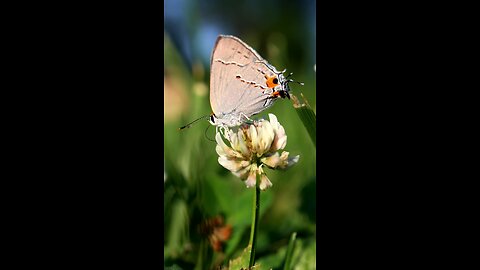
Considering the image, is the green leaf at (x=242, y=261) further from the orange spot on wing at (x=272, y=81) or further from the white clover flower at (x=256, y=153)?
the orange spot on wing at (x=272, y=81)

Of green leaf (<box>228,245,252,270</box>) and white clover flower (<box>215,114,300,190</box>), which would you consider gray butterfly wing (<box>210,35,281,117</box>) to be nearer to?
white clover flower (<box>215,114,300,190</box>)

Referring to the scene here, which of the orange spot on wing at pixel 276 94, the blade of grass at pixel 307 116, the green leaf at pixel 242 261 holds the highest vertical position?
the orange spot on wing at pixel 276 94

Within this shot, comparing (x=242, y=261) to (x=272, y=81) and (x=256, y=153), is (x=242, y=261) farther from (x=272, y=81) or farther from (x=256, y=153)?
(x=272, y=81)

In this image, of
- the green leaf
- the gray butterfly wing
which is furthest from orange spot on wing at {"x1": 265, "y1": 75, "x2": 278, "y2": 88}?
the green leaf

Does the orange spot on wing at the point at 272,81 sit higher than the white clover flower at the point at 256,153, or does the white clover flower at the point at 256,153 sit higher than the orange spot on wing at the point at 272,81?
the orange spot on wing at the point at 272,81

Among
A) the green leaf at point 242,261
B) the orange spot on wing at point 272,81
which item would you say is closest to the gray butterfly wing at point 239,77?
the orange spot on wing at point 272,81

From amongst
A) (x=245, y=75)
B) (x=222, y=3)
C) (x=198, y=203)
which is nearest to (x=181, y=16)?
(x=222, y=3)
